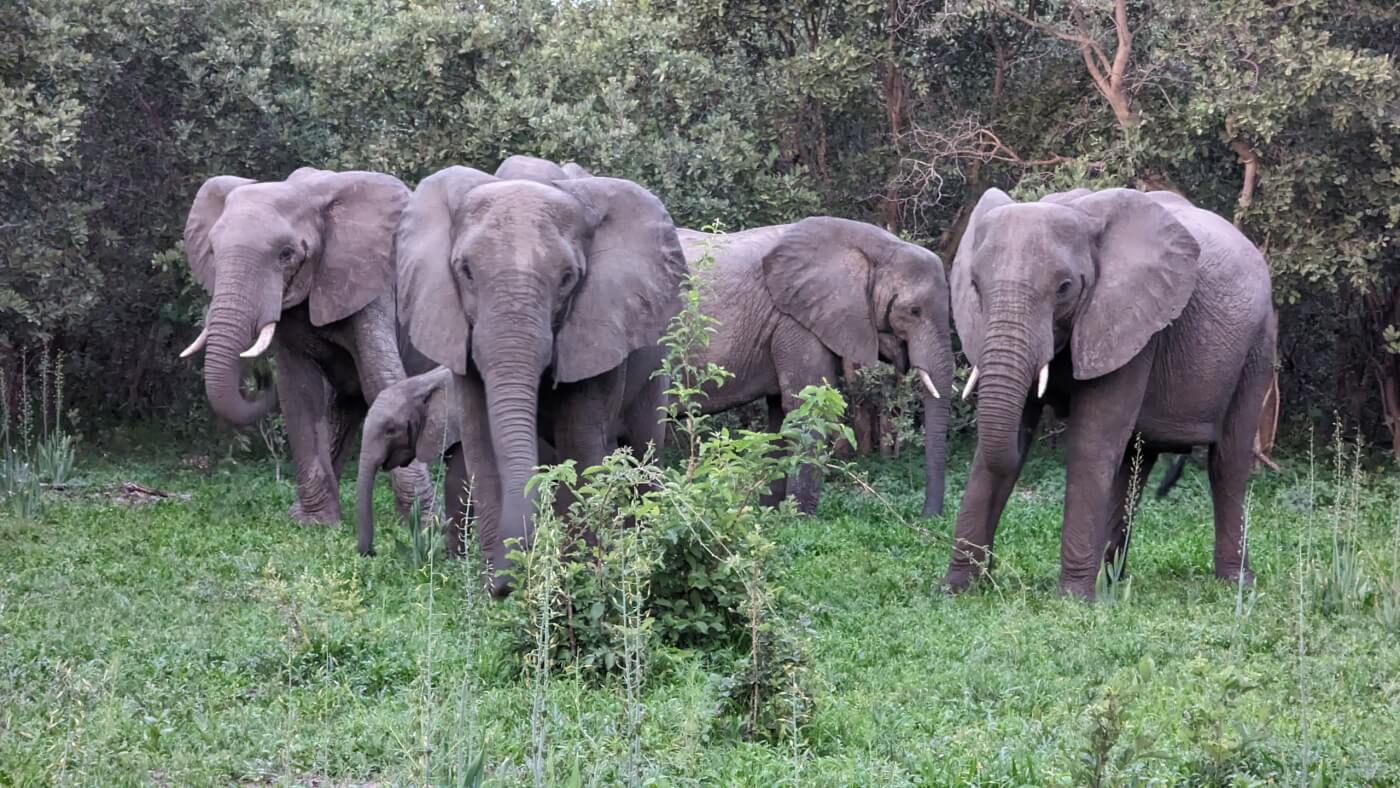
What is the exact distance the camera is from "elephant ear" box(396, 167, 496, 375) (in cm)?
888

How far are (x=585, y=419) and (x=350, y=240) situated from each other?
405 centimetres

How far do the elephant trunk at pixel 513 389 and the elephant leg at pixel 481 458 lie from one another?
0.46 metres

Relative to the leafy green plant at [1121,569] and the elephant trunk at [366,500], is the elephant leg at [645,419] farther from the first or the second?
the leafy green plant at [1121,569]

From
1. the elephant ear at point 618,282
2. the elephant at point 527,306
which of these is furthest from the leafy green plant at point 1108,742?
the elephant ear at point 618,282

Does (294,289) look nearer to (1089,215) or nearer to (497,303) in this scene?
(497,303)

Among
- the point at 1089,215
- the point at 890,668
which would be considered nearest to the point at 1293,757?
the point at 890,668

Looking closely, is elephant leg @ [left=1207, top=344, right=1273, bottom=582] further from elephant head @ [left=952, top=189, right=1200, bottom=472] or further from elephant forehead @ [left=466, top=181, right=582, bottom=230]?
elephant forehead @ [left=466, top=181, right=582, bottom=230]

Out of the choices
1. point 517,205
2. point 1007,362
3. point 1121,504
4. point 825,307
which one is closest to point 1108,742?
point 1007,362

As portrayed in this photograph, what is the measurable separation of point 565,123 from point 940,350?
444cm

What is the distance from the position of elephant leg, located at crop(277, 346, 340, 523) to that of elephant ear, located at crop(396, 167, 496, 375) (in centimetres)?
358

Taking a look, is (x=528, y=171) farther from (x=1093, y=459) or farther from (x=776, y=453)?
(x=776, y=453)

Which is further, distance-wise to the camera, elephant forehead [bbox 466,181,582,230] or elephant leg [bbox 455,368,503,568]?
elephant leg [bbox 455,368,503,568]

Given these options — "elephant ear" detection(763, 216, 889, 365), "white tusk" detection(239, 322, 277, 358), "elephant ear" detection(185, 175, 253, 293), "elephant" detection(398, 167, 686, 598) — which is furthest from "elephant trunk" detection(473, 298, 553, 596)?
"elephant ear" detection(763, 216, 889, 365)

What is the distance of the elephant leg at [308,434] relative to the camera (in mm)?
12727
